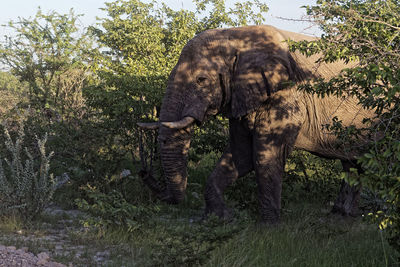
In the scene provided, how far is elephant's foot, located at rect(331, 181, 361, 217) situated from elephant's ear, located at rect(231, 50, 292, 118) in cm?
280

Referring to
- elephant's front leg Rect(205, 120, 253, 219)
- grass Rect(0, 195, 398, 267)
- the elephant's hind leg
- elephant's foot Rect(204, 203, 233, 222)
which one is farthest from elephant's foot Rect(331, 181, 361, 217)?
elephant's foot Rect(204, 203, 233, 222)

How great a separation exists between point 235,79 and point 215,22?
561cm

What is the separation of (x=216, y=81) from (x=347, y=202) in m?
3.50

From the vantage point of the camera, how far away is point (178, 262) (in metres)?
4.83

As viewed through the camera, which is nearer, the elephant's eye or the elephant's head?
the elephant's head

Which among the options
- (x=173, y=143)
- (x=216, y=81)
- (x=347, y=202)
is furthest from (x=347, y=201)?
(x=173, y=143)

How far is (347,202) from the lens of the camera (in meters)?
8.66

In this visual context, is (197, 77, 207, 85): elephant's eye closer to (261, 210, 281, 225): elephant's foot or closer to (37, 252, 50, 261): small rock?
(261, 210, 281, 225): elephant's foot

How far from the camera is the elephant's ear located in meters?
7.10

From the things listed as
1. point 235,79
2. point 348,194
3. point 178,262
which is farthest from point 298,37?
point 178,262

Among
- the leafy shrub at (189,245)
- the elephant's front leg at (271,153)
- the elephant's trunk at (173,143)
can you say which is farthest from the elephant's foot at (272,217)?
the leafy shrub at (189,245)

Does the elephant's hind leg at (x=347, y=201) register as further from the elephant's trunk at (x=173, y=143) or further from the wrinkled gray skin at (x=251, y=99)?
the elephant's trunk at (x=173, y=143)

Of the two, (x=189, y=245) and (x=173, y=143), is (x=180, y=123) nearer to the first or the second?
(x=173, y=143)

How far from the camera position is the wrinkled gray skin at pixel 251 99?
23.4ft
